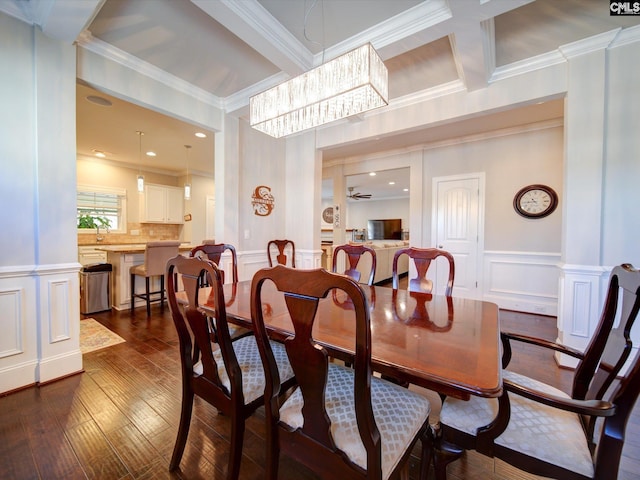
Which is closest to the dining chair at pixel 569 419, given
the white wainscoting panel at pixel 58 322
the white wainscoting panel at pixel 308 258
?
the white wainscoting panel at pixel 58 322

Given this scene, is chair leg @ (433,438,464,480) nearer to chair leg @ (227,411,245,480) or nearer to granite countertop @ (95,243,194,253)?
chair leg @ (227,411,245,480)

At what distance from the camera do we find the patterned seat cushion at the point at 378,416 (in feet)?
2.90

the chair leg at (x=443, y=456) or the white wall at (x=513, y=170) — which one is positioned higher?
the white wall at (x=513, y=170)

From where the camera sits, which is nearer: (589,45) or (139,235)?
(589,45)

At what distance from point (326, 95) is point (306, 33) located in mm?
938

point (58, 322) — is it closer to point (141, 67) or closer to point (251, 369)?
point (251, 369)

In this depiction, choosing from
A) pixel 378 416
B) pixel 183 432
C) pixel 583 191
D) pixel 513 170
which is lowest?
pixel 183 432

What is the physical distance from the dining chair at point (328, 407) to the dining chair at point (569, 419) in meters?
0.16

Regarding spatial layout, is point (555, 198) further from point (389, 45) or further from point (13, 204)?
point (13, 204)

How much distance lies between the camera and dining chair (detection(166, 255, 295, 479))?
1.13m

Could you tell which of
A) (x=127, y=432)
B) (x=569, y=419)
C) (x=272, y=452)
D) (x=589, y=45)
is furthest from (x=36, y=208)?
(x=589, y=45)

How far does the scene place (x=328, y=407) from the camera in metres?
1.04

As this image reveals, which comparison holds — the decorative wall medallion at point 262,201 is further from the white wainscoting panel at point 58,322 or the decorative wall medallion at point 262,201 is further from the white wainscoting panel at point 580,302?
the white wainscoting panel at point 580,302

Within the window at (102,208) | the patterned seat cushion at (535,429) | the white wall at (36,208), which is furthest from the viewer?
the window at (102,208)
